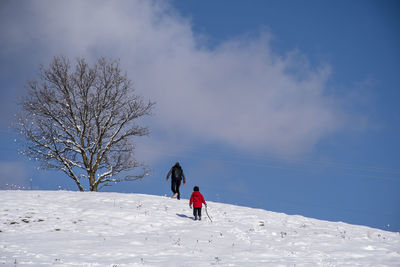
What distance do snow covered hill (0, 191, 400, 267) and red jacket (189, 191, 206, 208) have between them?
789mm

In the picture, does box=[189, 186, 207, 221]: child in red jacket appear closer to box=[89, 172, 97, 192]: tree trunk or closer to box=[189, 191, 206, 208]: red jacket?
box=[189, 191, 206, 208]: red jacket

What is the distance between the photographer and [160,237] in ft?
41.3

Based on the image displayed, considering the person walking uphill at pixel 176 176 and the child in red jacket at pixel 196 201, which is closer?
the child in red jacket at pixel 196 201

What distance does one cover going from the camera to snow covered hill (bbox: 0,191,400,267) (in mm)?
9688

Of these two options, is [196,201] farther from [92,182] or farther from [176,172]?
[92,182]

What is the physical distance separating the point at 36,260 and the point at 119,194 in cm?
1242

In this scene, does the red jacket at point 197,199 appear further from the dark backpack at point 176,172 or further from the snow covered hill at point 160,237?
the dark backpack at point 176,172

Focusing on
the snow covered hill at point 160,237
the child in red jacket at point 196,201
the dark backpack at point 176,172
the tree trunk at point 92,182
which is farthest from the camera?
the tree trunk at point 92,182

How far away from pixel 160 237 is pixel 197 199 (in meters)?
4.14

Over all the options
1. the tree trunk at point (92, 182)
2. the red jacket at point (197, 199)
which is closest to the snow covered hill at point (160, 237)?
the red jacket at point (197, 199)

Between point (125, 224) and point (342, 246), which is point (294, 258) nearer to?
point (342, 246)

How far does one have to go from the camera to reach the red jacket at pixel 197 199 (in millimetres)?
A: 16250

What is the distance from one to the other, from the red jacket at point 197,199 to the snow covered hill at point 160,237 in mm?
789

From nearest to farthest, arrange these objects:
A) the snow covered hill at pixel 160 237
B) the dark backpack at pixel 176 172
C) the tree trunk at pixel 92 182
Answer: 1. the snow covered hill at pixel 160 237
2. the dark backpack at pixel 176 172
3. the tree trunk at pixel 92 182
